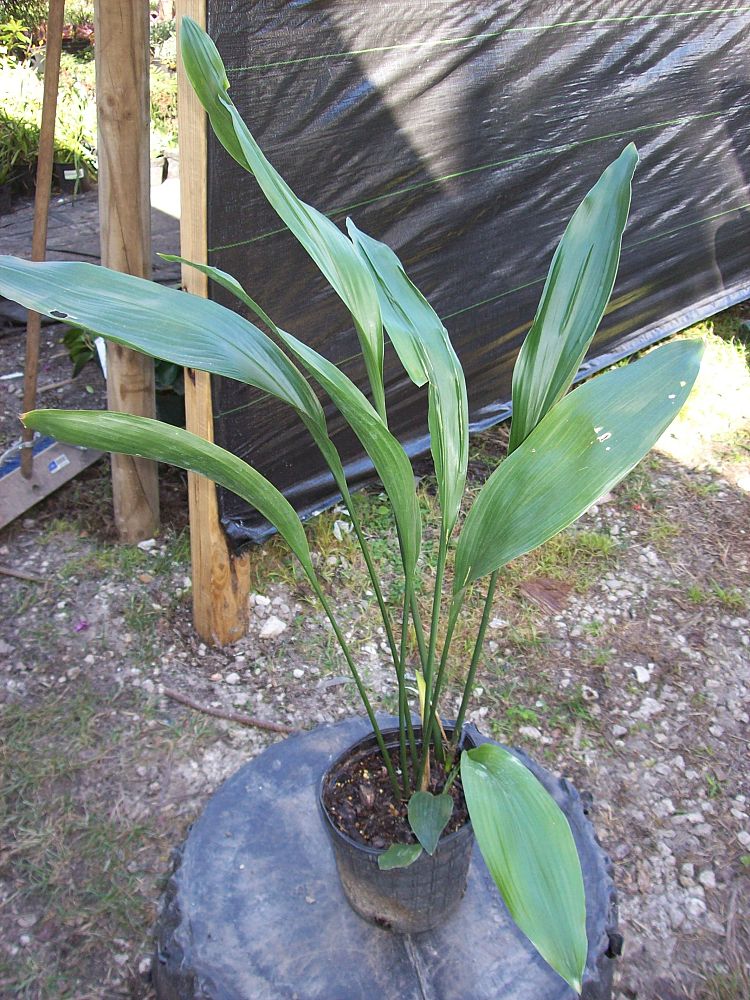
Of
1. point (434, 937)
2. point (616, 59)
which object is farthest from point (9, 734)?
point (616, 59)

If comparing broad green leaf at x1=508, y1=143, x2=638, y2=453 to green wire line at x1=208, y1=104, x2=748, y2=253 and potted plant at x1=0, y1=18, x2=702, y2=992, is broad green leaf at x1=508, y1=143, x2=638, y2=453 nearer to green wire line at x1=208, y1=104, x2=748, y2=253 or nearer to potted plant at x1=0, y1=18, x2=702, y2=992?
potted plant at x1=0, y1=18, x2=702, y2=992

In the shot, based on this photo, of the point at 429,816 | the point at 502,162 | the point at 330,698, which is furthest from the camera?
Result: the point at 502,162

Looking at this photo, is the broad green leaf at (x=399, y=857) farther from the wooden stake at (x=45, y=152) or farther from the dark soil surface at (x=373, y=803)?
the wooden stake at (x=45, y=152)

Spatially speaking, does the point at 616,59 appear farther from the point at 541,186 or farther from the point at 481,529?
the point at 481,529

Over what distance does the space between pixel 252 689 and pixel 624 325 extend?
172 cm

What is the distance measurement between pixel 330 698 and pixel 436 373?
1032 mm

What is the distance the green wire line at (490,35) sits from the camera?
1439 mm

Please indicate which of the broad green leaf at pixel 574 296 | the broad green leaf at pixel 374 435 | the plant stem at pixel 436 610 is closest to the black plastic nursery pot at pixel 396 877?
the plant stem at pixel 436 610

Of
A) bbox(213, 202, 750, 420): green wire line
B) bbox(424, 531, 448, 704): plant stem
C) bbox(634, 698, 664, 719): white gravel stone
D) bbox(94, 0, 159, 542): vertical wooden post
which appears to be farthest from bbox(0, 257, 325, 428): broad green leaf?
bbox(634, 698, 664, 719): white gravel stone

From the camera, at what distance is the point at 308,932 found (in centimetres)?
121

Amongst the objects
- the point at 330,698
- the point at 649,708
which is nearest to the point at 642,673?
the point at 649,708

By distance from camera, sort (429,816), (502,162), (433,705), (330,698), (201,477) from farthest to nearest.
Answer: (502,162) < (330,698) < (201,477) < (433,705) < (429,816)

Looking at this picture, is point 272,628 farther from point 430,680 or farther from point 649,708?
point 430,680

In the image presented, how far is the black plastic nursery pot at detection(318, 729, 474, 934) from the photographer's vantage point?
3.34ft
